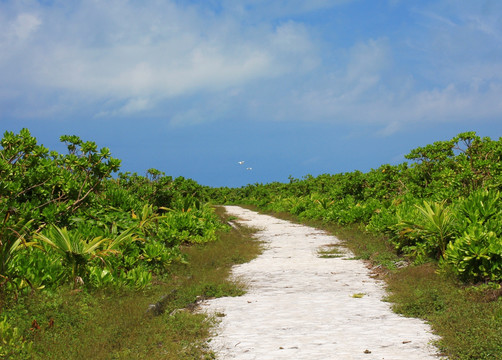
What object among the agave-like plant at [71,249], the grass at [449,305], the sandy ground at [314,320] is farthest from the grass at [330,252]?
the agave-like plant at [71,249]

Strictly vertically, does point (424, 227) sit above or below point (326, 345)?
above

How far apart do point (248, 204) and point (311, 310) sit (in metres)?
40.4

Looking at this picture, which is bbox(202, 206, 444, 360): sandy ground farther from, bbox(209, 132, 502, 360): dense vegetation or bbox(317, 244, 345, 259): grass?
bbox(317, 244, 345, 259): grass

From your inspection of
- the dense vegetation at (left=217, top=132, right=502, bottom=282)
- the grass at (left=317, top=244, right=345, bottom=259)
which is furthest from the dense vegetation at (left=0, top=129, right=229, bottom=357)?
the dense vegetation at (left=217, top=132, right=502, bottom=282)

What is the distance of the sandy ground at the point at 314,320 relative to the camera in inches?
212

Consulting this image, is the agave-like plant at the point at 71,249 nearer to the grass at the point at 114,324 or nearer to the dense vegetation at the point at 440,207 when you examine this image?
the grass at the point at 114,324

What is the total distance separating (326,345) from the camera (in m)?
5.56

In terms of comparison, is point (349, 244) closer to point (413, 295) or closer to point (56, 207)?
point (413, 295)

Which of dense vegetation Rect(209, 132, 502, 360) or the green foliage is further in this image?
dense vegetation Rect(209, 132, 502, 360)

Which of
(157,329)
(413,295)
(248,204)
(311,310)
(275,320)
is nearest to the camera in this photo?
(157,329)

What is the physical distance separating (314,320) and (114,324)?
115 inches

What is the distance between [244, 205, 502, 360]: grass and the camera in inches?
206

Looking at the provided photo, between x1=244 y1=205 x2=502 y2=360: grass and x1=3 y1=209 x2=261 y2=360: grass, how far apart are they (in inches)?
119

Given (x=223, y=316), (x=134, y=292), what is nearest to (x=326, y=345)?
(x=223, y=316)
